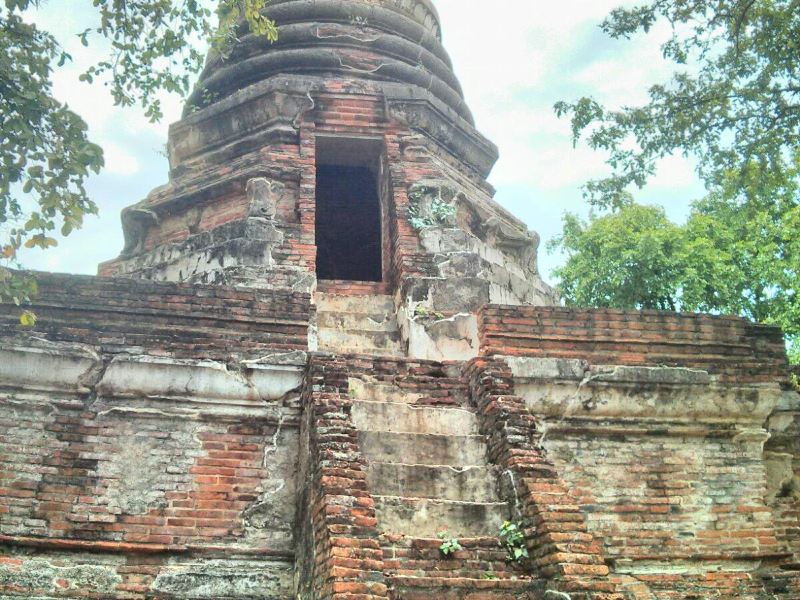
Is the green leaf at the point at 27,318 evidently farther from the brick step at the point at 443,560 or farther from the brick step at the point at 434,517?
the brick step at the point at 443,560

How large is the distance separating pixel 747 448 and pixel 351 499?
3.31 m

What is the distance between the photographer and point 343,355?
5.54m

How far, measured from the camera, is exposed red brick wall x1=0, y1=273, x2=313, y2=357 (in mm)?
5406

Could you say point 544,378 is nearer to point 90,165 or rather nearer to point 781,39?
point 90,165

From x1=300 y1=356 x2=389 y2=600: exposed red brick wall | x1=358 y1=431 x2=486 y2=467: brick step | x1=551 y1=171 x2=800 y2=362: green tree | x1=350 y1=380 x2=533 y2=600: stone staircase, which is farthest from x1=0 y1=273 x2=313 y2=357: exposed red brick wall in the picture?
x1=551 y1=171 x2=800 y2=362: green tree

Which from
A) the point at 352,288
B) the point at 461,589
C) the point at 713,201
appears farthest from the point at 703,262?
the point at 461,589

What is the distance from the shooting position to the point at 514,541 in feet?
14.3

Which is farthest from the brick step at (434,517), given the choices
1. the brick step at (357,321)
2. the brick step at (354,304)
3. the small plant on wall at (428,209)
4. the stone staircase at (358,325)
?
the small plant on wall at (428,209)

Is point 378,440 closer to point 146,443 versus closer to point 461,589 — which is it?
point 461,589

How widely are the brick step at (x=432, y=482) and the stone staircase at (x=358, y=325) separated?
2200 mm

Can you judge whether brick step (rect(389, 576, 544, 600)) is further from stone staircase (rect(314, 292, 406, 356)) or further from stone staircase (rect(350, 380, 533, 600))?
stone staircase (rect(314, 292, 406, 356))

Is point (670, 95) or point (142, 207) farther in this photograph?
point (670, 95)

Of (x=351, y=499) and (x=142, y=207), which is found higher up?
(x=142, y=207)

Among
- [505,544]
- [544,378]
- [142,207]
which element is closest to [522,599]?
[505,544]
